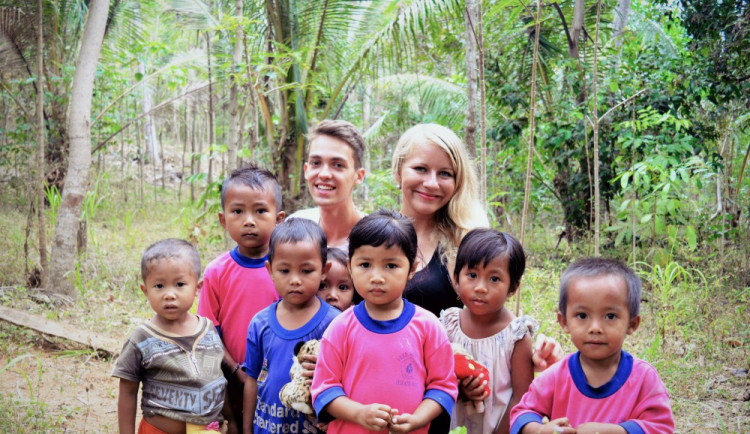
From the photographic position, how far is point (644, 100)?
691 cm

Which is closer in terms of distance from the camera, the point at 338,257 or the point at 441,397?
the point at 441,397

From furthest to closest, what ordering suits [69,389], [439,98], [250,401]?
[439,98] → [69,389] → [250,401]

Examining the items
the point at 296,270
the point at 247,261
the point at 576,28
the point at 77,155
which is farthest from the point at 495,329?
the point at 576,28

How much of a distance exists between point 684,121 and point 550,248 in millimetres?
3059

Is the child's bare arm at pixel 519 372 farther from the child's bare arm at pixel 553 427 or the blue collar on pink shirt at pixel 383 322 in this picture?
the blue collar on pink shirt at pixel 383 322

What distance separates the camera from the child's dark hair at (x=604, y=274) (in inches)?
82.3

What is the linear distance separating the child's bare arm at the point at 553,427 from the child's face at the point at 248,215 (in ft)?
4.78

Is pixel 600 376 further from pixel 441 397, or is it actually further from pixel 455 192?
pixel 455 192

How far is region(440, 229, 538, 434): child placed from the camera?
2359 mm

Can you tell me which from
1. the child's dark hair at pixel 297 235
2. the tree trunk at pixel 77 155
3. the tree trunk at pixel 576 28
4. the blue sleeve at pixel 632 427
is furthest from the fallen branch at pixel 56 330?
the tree trunk at pixel 576 28

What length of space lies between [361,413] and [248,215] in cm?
117

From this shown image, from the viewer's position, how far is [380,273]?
2180 millimetres

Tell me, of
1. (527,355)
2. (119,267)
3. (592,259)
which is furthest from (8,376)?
(592,259)

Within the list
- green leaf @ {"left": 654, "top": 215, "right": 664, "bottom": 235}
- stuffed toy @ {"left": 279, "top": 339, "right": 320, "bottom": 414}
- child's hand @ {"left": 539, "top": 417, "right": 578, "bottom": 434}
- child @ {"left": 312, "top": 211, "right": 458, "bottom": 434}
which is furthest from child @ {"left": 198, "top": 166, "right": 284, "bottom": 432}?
green leaf @ {"left": 654, "top": 215, "right": 664, "bottom": 235}
